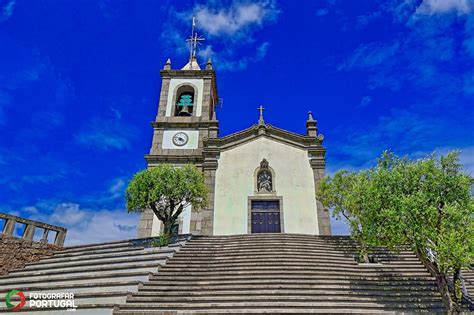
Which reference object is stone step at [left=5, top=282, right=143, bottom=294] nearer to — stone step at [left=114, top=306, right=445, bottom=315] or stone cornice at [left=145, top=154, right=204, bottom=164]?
stone step at [left=114, top=306, right=445, bottom=315]

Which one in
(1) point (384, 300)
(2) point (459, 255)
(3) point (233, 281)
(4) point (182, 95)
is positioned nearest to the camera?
(2) point (459, 255)

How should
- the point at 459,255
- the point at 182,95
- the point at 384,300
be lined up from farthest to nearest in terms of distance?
the point at 182,95 < the point at 384,300 < the point at 459,255

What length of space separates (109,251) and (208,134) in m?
8.97

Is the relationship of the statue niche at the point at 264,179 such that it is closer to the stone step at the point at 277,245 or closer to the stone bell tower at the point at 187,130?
the stone bell tower at the point at 187,130

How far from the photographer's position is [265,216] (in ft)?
50.6

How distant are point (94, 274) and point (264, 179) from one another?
914cm

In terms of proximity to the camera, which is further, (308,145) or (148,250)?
(308,145)

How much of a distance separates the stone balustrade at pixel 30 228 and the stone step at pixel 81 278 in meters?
2.59

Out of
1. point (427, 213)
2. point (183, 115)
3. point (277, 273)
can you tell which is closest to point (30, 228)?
point (183, 115)

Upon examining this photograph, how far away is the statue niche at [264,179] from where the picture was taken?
15991 mm

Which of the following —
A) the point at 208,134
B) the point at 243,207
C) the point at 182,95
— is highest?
the point at 182,95

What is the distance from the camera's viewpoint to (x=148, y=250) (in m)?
11.7

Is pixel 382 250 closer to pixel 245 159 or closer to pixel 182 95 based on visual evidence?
pixel 245 159

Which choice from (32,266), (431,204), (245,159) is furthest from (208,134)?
(431,204)
